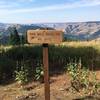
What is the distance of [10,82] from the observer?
1005cm

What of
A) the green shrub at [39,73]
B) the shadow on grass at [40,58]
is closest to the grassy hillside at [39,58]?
the shadow on grass at [40,58]

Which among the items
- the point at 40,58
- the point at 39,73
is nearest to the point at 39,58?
the point at 40,58

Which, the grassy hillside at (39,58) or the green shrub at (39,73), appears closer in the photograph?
the green shrub at (39,73)

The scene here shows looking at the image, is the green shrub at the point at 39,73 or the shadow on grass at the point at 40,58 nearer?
the green shrub at the point at 39,73

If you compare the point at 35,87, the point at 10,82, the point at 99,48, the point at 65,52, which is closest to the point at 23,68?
the point at 10,82

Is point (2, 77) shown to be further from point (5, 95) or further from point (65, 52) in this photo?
point (65, 52)

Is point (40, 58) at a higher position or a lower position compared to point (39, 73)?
higher

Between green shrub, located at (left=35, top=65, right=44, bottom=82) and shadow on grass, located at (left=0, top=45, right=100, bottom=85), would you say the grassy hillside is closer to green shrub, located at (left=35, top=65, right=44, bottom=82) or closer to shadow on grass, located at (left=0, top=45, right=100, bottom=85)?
Result: shadow on grass, located at (left=0, top=45, right=100, bottom=85)

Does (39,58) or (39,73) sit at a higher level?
(39,58)

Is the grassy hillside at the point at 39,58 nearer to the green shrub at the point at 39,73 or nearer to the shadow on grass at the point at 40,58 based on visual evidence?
the shadow on grass at the point at 40,58

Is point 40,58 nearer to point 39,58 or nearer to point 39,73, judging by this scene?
point 39,58

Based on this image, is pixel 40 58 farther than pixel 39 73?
Yes

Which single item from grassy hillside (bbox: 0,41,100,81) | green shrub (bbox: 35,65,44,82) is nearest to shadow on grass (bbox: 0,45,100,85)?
grassy hillside (bbox: 0,41,100,81)

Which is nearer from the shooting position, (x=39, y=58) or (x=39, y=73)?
(x=39, y=73)
